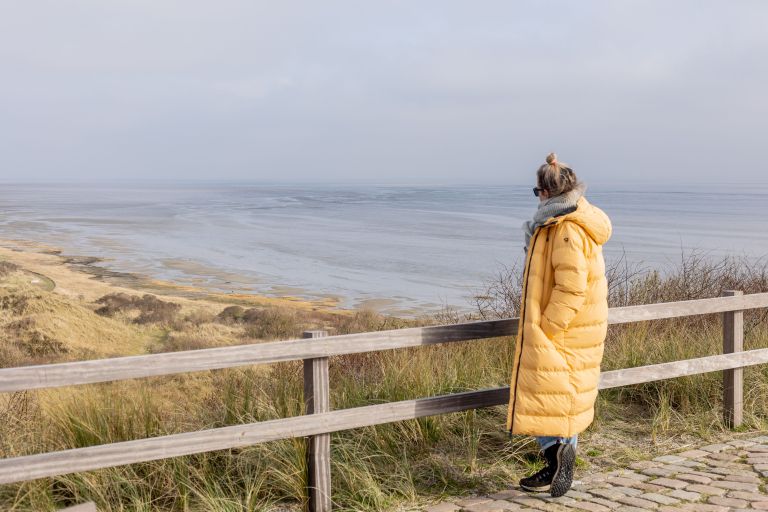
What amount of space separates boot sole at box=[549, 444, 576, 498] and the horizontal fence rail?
85cm

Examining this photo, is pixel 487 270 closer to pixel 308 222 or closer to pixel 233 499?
pixel 233 499

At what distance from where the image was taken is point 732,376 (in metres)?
6.39

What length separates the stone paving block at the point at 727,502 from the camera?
185 inches

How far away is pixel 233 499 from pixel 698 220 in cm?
7561

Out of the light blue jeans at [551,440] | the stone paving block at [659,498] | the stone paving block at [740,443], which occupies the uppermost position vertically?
the light blue jeans at [551,440]

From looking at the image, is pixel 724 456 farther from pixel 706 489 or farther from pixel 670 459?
pixel 706 489

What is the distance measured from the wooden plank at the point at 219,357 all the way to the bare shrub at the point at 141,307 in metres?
20.9

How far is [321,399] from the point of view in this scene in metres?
4.55

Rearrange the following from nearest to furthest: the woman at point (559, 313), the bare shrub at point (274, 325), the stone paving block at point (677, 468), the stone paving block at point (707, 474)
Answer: the woman at point (559, 313), the stone paving block at point (707, 474), the stone paving block at point (677, 468), the bare shrub at point (274, 325)

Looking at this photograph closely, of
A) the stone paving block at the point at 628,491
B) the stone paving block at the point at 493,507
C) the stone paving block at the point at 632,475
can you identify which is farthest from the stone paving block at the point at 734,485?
the stone paving block at the point at 493,507

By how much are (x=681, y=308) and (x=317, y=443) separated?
3.03 metres

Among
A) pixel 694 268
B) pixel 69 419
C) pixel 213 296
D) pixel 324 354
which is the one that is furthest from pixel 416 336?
pixel 213 296

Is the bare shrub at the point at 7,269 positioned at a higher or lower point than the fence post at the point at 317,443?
lower

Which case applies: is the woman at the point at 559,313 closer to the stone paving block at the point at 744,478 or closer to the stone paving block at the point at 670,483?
the stone paving block at the point at 670,483
